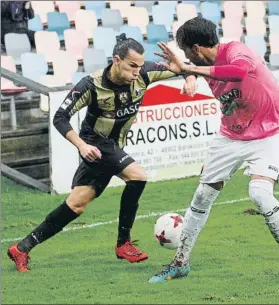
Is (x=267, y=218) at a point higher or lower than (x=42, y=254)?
higher

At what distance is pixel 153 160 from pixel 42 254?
3934 millimetres

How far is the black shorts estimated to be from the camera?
7719 mm

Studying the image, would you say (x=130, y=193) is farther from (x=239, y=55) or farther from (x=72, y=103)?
(x=239, y=55)

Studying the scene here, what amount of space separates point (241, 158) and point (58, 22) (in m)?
8.60

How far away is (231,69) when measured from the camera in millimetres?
6457

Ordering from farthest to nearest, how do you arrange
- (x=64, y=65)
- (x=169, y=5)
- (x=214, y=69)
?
(x=169, y=5), (x=64, y=65), (x=214, y=69)

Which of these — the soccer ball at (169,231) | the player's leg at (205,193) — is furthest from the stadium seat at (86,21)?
the player's leg at (205,193)

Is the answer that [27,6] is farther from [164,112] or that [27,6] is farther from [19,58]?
[164,112]

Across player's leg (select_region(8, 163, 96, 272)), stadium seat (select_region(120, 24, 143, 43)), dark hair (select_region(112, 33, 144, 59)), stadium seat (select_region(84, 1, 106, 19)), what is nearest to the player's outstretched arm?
dark hair (select_region(112, 33, 144, 59))

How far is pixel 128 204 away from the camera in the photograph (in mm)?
7762

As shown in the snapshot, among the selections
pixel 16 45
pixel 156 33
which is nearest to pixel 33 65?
pixel 16 45

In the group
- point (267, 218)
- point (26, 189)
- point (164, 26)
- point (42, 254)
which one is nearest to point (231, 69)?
point (267, 218)

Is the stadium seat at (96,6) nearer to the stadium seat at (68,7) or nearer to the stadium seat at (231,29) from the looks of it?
the stadium seat at (68,7)

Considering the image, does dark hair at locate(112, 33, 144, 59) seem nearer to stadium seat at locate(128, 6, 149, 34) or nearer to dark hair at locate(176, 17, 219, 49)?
dark hair at locate(176, 17, 219, 49)
